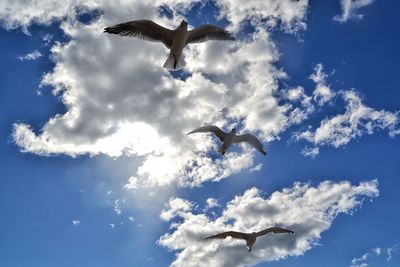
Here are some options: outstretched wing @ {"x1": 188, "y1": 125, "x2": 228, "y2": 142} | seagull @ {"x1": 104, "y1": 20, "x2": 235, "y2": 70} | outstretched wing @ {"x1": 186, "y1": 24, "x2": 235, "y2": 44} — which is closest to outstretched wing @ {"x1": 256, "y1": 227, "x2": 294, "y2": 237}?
outstretched wing @ {"x1": 188, "y1": 125, "x2": 228, "y2": 142}

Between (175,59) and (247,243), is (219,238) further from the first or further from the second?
(175,59)

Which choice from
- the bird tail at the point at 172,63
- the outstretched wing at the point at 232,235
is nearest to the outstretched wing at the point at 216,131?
the outstretched wing at the point at 232,235

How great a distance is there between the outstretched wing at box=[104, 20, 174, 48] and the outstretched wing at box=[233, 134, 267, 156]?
8033 millimetres

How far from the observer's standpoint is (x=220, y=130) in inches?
1163

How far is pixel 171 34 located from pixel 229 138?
26.5 feet

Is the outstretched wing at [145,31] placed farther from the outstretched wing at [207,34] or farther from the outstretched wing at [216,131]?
the outstretched wing at [216,131]

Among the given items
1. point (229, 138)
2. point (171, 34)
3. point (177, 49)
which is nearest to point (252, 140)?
point (229, 138)

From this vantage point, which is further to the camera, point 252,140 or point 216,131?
point 252,140

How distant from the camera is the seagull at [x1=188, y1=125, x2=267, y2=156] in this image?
28547mm

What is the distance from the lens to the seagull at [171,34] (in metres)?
22.4

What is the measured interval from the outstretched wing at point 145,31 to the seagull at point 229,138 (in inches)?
256

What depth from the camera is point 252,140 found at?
97.6 feet

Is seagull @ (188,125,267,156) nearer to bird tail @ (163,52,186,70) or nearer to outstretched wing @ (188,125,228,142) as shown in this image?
outstretched wing @ (188,125,228,142)

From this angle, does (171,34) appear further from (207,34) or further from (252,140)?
(252,140)
